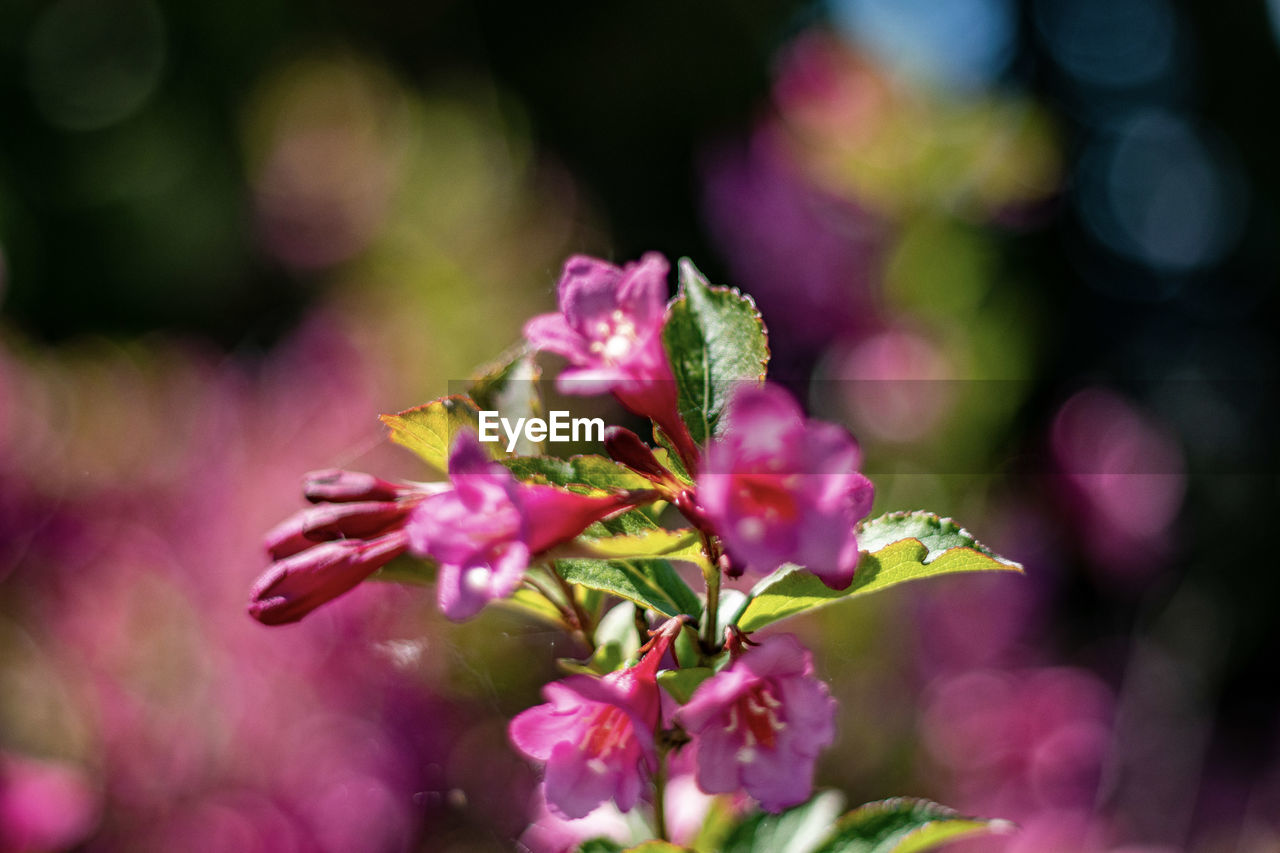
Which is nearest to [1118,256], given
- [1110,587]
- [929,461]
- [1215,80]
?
[1215,80]

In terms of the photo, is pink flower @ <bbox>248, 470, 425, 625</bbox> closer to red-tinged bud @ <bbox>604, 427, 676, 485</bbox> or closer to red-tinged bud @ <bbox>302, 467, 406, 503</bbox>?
red-tinged bud @ <bbox>302, 467, 406, 503</bbox>

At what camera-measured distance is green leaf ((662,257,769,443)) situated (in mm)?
474

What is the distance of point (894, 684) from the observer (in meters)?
1.36

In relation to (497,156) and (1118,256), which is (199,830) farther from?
(1118,256)

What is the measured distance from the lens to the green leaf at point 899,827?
19.6 inches

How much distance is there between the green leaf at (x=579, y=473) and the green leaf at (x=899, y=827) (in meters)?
0.22

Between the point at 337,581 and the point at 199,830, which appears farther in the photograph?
the point at 199,830

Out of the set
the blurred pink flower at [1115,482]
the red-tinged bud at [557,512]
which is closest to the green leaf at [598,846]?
the red-tinged bud at [557,512]

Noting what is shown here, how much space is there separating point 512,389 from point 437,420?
0.07m

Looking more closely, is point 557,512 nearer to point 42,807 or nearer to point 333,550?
point 333,550

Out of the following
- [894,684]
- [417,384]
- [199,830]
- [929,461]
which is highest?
[417,384]

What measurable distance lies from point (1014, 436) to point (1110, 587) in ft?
1.43

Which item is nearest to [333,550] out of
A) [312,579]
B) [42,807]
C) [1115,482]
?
[312,579]

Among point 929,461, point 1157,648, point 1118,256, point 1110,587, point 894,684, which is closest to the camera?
point 894,684
